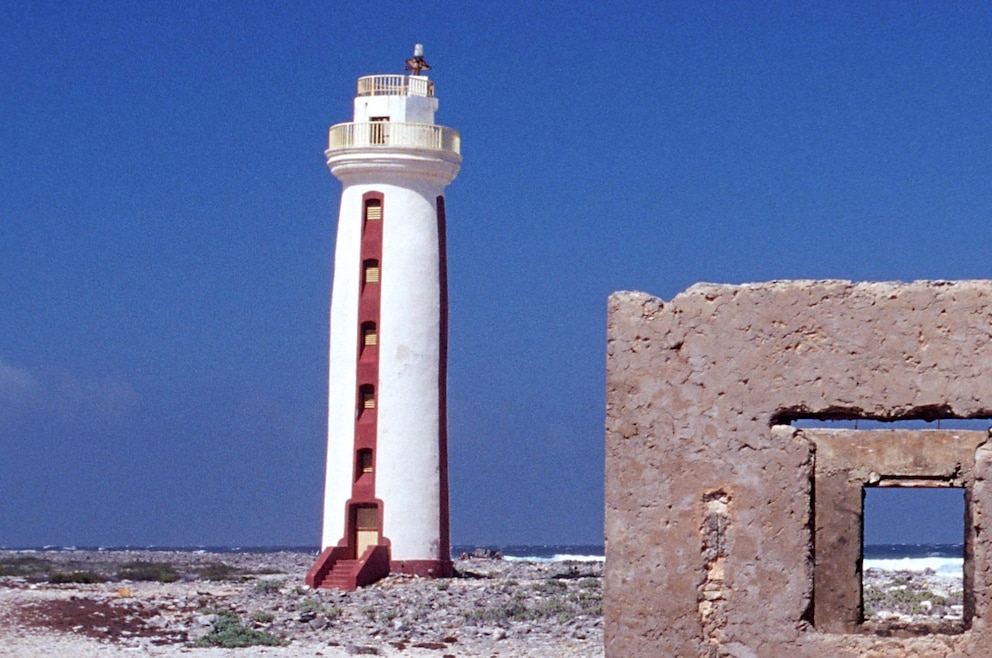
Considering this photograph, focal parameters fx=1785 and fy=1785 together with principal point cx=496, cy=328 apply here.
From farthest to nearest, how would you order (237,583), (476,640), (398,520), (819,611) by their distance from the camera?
(237,583), (398,520), (476,640), (819,611)

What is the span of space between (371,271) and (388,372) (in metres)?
1.64

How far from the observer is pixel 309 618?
21.6 m

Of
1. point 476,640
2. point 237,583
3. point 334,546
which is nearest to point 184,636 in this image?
point 476,640

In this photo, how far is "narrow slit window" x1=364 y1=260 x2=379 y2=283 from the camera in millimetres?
27672

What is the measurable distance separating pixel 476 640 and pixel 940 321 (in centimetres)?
1191

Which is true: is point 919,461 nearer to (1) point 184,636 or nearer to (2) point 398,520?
(1) point 184,636

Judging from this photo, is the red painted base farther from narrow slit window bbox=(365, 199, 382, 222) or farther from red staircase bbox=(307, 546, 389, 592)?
narrow slit window bbox=(365, 199, 382, 222)

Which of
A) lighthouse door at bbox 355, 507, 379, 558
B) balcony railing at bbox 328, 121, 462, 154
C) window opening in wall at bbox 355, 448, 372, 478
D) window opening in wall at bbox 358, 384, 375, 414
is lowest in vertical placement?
lighthouse door at bbox 355, 507, 379, 558

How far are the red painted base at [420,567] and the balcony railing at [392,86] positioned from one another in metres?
7.71

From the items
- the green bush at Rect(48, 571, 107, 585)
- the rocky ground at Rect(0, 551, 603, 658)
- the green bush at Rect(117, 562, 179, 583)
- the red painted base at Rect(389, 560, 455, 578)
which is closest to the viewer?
the rocky ground at Rect(0, 551, 603, 658)

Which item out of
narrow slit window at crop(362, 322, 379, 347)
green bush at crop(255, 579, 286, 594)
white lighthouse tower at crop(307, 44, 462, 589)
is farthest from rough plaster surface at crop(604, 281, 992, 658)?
narrow slit window at crop(362, 322, 379, 347)

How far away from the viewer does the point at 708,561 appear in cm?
872

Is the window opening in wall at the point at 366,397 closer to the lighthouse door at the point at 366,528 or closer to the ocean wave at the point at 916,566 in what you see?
the lighthouse door at the point at 366,528

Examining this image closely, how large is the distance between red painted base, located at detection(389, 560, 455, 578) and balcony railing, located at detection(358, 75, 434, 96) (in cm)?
771
